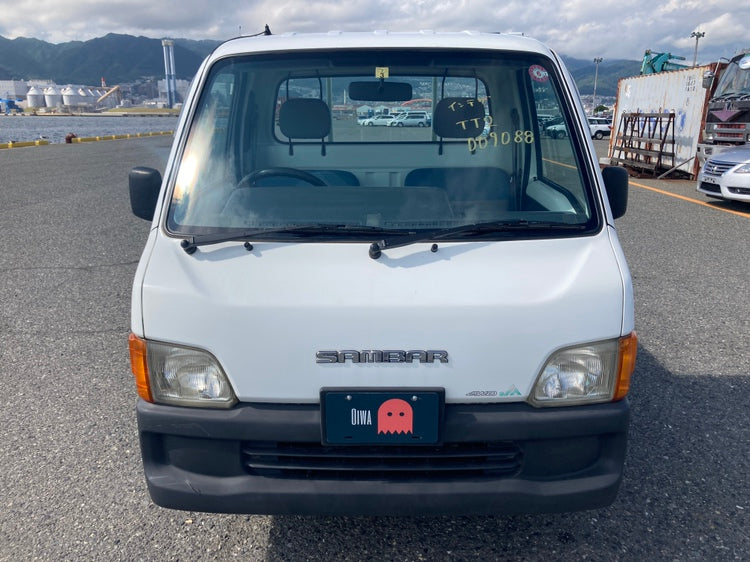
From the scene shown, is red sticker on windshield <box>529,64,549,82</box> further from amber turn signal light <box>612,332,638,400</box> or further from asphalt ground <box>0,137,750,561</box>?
asphalt ground <box>0,137,750,561</box>

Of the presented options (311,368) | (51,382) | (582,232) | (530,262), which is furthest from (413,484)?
(51,382)

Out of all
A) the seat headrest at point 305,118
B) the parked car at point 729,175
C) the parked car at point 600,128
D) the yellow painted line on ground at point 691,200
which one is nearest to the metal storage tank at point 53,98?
the parked car at point 600,128

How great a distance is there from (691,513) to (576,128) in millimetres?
1681

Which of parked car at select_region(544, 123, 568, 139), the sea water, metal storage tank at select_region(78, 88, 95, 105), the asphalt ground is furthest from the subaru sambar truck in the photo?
metal storage tank at select_region(78, 88, 95, 105)

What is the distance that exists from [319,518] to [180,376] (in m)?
0.99

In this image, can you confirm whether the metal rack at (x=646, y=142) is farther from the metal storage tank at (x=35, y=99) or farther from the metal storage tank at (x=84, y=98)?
the metal storage tank at (x=35, y=99)

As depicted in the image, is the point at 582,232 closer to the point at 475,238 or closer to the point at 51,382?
the point at 475,238

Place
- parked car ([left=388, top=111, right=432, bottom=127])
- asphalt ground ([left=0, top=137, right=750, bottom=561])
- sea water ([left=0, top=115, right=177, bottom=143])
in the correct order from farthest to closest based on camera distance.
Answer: sea water ([left=0, top=115, right=177, bottom=143]) → parked car ([left=388, top=111, right=432, bottom=127]) → asphalt ground ([left=0, top=137, right=750, bottom=561])

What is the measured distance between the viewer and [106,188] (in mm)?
12242

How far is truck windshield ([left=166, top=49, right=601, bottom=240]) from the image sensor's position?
2.28 m

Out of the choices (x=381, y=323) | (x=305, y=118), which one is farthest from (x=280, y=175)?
(x=381, y=323)

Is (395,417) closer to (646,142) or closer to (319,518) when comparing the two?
(319,518)

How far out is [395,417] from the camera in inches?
75.7

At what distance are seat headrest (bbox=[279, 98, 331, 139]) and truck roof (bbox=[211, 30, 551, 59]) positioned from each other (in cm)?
30
